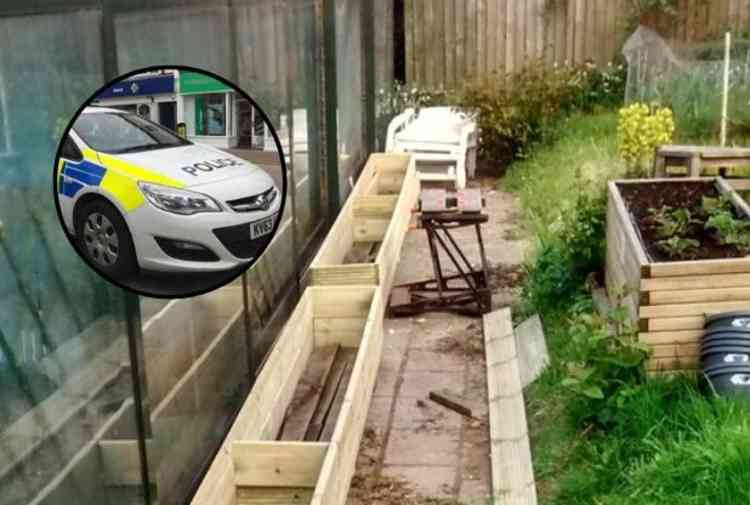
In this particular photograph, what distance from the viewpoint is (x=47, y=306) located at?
289 cm

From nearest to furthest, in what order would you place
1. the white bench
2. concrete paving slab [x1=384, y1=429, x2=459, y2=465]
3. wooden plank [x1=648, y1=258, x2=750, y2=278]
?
wooden plank [x1=648, y1=258, x2=750, y2=278], concrete paving slab [x1=384, y1=429, x2=459, y2=465], the white bench

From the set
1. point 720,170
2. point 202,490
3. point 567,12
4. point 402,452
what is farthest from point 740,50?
point 202,490

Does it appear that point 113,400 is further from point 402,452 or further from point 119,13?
point 402,452

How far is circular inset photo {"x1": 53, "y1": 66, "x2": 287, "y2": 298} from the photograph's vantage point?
2.03m

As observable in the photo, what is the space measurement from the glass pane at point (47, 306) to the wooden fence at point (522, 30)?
1114 cm

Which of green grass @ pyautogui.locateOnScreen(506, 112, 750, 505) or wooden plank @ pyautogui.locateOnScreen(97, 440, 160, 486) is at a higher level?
wooden plank @ pyautogui.locateOnScreen(97, 440, 160, 486)

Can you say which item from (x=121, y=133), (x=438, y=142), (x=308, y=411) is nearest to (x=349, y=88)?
(x=438, y=142)

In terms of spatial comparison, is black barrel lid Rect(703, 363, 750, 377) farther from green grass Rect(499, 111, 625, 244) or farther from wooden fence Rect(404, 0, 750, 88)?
wooden fence Rect(404, 0, 750, 88)

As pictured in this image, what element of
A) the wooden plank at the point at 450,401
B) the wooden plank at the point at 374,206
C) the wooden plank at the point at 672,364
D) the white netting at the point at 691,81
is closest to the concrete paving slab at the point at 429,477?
the wooden plank at the point at 450,401

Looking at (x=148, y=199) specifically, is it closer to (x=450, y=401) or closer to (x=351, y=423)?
(x=351, y=423)

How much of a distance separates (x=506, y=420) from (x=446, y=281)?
2518 millimetres

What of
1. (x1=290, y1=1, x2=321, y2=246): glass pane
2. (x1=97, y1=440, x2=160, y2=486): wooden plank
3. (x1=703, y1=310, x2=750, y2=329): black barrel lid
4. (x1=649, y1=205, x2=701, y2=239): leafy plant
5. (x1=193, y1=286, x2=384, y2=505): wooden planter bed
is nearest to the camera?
(x1=97, y1=440, x2=160, y2=486): wooden plank

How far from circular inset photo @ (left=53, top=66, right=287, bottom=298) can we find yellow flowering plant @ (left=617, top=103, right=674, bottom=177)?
5.79 m

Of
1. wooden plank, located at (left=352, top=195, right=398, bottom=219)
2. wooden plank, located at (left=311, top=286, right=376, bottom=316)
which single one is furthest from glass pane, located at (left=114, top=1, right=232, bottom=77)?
wooden plank, located at (left=352, top=195, right=398, bottom=219)
